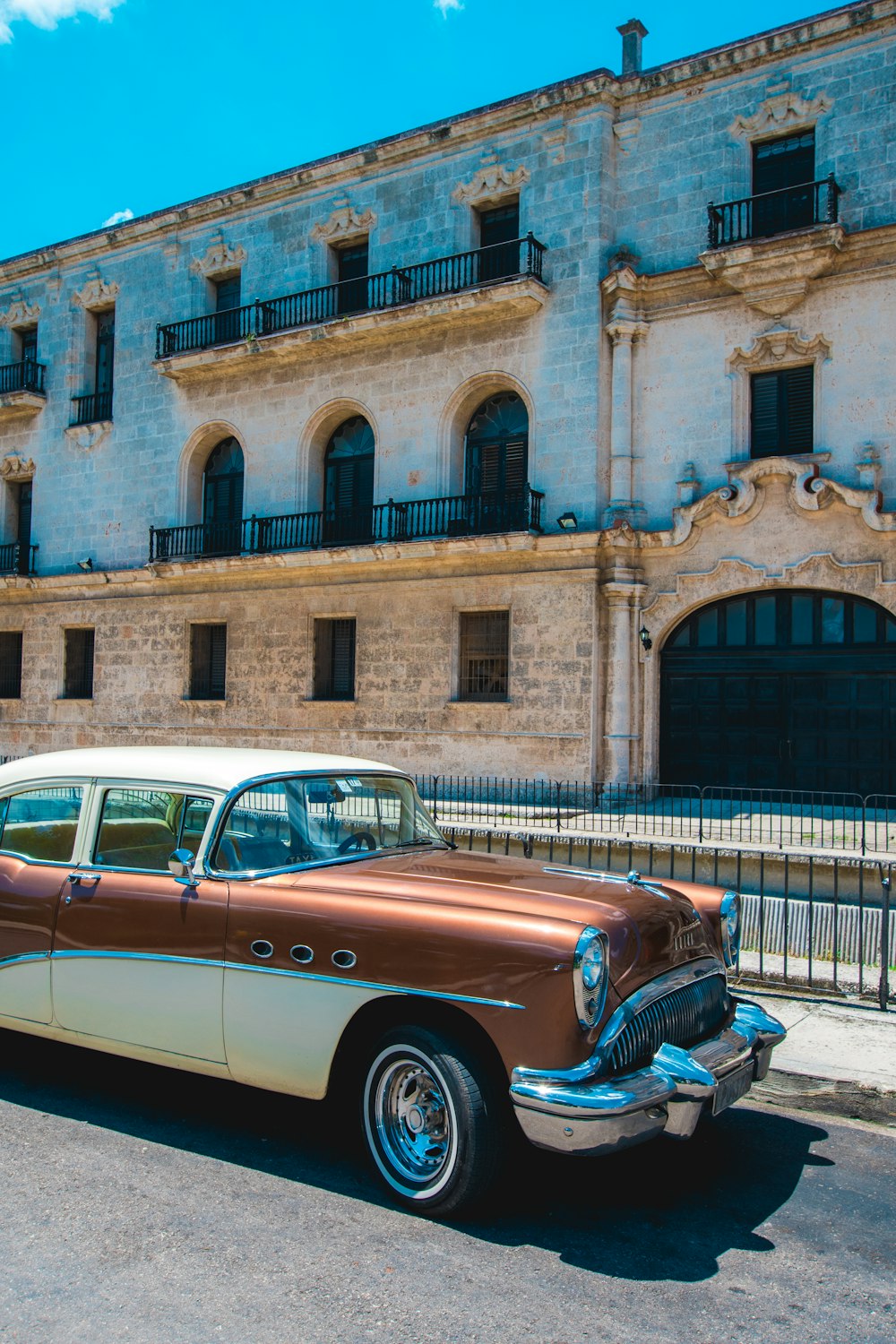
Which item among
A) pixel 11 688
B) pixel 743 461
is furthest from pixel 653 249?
pixel 11 688

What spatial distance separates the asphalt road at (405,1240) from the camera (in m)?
3.61

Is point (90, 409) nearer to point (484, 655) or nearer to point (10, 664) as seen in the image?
point (10, 664)

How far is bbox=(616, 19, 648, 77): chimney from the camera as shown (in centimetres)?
1936

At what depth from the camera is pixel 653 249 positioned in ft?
59.3

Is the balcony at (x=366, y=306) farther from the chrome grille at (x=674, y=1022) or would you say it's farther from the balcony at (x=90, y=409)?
the chrome grille at (x=674, y=1022)

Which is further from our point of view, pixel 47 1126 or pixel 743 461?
pixel 743 461

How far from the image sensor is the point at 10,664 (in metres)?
26.8

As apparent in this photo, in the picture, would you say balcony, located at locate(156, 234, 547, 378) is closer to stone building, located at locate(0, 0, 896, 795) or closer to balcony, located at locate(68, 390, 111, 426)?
stone building, located at locate(0, 0, 896, 795)

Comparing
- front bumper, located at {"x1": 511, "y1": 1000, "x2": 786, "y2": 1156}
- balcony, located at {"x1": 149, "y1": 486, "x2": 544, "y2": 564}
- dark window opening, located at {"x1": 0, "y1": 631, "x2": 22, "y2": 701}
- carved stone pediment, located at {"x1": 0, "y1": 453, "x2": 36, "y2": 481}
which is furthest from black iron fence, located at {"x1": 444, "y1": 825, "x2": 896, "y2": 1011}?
carved stone pediment, located at {"x1": 0, "y1": 453, "x2": 36, "y2": 481}

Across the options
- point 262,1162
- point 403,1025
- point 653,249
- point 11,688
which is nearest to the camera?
point 403,1025

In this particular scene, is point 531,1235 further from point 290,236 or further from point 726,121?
point 290,236

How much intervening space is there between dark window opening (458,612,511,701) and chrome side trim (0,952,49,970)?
13.7m

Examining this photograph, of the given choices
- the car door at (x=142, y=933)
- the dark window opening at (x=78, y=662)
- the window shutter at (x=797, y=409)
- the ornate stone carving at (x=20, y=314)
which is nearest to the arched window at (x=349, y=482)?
the dark window opening at (x=78, y=662)

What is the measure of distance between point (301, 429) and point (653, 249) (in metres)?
7.85
